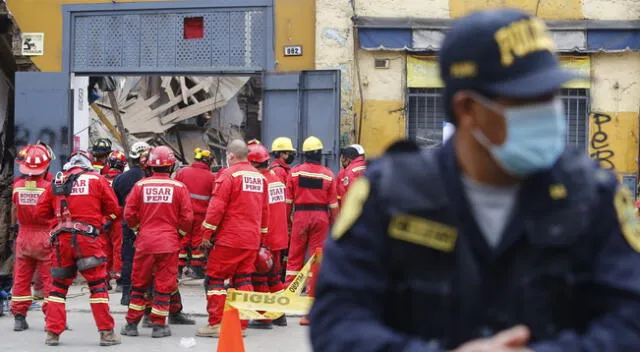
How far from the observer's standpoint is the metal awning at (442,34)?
57.8ft

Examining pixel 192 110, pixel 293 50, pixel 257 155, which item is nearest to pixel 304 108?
pixel 293 50

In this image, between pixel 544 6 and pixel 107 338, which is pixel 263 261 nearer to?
pixel 107 338

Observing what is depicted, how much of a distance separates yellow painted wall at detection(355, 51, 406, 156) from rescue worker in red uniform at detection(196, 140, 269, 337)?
23.4 ft

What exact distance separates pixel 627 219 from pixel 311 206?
35.9ft

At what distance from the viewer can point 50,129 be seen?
1744 cm

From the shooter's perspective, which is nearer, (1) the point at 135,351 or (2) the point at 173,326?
(1) the point at 135,351

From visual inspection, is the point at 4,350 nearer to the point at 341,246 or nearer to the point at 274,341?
the point at 274,341

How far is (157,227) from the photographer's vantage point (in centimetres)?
1077

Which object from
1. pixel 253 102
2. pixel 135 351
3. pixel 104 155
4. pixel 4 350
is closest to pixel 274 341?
pixel 135 351

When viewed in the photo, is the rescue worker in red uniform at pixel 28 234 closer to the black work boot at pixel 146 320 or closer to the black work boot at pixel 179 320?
the black work boot at pixel 146 320

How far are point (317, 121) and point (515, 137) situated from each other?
14837 mm

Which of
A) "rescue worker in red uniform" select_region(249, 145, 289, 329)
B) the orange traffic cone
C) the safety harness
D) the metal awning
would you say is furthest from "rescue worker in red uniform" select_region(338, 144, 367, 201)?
the orange traffic cone

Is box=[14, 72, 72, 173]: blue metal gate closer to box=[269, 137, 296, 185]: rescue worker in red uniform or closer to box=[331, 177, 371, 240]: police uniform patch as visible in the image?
box=[269, 137, 296, 185]: rescue worker in red uniform

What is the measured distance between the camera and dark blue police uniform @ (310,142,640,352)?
237cm
